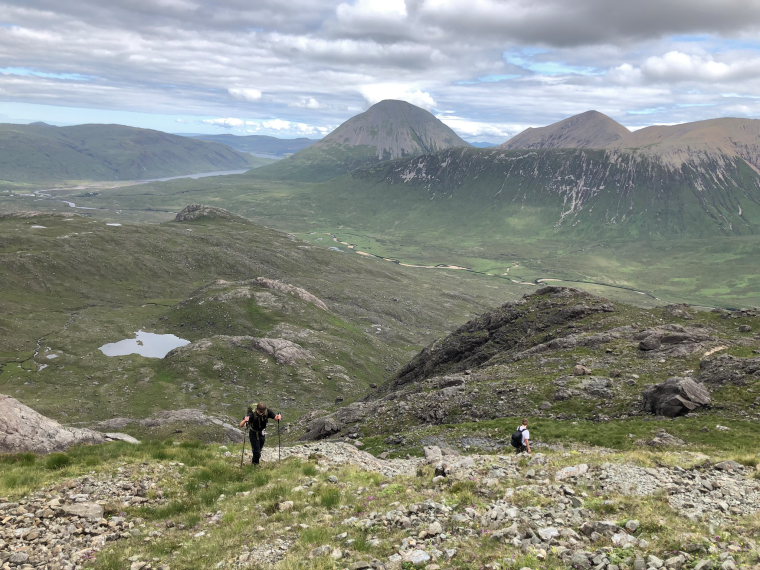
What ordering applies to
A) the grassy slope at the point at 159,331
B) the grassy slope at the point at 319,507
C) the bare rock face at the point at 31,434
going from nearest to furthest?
the grassy slope at the point at 319,507, the bare rock face at the point at 31,434, the grassy slope at the point at 159,331

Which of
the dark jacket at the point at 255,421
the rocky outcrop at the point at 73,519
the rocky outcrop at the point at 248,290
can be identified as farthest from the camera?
the rocky outcrop at the point at 248,290

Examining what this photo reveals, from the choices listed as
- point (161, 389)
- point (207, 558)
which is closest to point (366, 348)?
point (161, 389)

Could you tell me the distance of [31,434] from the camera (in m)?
32.9

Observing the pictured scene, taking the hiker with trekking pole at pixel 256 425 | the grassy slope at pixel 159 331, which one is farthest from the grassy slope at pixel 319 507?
the grassy slope at pixel 159 331

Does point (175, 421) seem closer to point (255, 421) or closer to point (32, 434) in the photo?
point (32, 434)

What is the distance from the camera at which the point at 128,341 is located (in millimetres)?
137875

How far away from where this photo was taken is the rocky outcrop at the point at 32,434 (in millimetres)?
31719

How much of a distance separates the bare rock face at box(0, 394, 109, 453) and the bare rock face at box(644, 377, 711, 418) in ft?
152

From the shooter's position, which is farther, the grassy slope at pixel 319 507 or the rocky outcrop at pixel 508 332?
the rocky outcrop at pixel 508 332

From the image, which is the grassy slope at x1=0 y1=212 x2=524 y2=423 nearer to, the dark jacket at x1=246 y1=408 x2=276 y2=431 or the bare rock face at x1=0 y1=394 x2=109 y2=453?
the bare rock face at x1=0 y1=394 x2=109 y2=453

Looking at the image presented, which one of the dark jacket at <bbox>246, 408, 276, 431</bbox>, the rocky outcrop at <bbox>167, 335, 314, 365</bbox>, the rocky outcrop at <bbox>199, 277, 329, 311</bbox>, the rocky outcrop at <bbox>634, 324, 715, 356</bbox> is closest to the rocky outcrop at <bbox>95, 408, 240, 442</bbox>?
the rocky outcrop at <bbox>167, 335, 314, 365</bbox>

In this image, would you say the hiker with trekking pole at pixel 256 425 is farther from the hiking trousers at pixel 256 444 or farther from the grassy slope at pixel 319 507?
the grassy slope at pixel 319 507

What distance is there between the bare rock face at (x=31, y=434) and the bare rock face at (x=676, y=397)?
152 ft

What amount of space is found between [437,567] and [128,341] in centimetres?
14729
